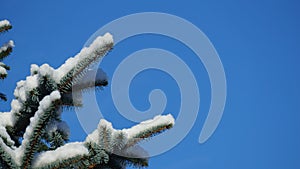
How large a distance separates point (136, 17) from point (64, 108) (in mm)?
1450

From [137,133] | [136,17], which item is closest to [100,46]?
[137,133]

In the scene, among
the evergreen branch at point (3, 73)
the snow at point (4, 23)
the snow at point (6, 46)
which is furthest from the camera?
the snow at point (6, 46)

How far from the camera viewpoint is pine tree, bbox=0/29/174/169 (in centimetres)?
211

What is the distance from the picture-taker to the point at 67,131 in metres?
2.60

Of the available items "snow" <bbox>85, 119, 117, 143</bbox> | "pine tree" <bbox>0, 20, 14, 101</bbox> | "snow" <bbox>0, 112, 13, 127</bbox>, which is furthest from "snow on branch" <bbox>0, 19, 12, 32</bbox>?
"snow" <bbox>85, 119, 117, 143</bbox>

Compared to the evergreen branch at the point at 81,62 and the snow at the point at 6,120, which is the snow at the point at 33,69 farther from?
the evergreen branch at the point at 81,62

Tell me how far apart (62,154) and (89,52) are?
2.09ft

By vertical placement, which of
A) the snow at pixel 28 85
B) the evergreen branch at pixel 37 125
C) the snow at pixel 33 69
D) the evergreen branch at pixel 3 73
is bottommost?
the evergreen branch at pixel 37 125

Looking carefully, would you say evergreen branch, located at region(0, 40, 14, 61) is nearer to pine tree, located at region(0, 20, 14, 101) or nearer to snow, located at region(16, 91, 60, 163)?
pine tree, located at region(0, 20, 14, 101)

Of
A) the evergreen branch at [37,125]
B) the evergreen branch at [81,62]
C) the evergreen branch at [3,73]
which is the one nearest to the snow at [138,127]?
the evergreen branch at [37,125]

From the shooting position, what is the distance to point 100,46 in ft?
7.21

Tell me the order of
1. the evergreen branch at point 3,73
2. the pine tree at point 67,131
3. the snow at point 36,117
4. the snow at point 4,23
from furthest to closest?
1. the snow at point 4,23
2. the evergreen branch at point 3,73
3. the pine tree at point 67,131
4. the snow at point 36,117

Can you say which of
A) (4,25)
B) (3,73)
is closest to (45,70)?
(3,73)

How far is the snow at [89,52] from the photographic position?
2176 mm
